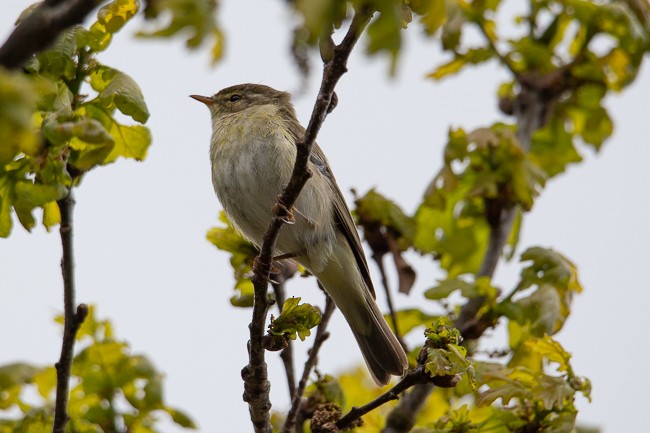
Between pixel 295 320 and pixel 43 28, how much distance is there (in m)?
1.86

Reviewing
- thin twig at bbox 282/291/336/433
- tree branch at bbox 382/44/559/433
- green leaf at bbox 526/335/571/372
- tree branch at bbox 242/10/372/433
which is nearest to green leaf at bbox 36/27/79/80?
tree branch at bbox 242/10/372/433

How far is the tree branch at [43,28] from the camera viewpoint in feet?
4.74

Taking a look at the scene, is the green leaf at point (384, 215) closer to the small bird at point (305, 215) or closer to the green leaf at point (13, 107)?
the small bird at point (305, 215)

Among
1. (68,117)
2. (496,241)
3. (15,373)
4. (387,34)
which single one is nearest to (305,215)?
(496,241)

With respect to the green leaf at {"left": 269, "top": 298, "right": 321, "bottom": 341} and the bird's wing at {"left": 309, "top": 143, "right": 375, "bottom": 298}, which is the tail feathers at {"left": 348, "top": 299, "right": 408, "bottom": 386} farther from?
the green leaf at {"left": 269, "top": 298, "right": 321, "bottom": 341}

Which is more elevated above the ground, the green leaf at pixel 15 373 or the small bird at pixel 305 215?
the small bird at pixel 305 215

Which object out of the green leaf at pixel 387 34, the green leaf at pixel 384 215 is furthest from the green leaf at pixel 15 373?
the green leaf at pixel 387 34

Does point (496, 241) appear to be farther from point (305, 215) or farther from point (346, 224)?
point (305, 215)

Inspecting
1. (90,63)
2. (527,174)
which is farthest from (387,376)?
(90,63)

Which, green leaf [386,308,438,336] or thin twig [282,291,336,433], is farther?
green leaf [386,308,438,336]

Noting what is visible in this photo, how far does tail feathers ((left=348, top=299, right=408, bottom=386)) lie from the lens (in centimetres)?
468

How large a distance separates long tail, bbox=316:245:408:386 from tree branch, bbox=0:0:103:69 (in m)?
3.46

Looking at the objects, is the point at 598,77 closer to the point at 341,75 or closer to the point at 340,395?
the point at 340,395

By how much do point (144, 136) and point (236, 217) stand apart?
145cm
